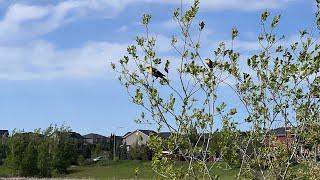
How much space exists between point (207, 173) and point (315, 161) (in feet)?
4.36

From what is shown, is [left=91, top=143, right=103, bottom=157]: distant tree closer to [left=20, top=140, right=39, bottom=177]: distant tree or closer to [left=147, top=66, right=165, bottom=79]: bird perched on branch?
[left=20, top=140, right=39, bottom=177]: distant tree

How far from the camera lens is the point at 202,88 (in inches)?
195

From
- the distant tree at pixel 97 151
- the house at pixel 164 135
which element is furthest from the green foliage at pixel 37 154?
the house at pixel 164 135

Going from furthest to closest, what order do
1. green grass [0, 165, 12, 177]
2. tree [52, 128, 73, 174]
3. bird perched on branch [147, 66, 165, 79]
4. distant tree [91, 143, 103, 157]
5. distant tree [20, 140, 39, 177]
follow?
distant tree [91, 143, 103, 157], tree [52, 128, 73, 174], green grass [0, 165, 12, 177], distant tree [20, 140, 39, 177], bird perched on branch [147, 66, 165, 79]

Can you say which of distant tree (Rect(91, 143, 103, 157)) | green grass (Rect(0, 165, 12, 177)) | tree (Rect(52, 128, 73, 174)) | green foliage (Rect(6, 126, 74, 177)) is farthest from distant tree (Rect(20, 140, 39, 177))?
distant tree (Rect(91, 143, 103, 157))

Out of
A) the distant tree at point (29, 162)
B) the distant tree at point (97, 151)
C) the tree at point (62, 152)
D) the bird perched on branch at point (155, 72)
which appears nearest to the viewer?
the bird perched on branch at point (155, 72)

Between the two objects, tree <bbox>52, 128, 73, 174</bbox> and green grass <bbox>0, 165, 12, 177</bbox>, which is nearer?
green grass <bbox>0, 165, 12, 177</bbox>

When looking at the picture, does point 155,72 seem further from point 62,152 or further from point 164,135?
point 62,152

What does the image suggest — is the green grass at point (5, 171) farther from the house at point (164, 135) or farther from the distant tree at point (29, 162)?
the house at point (164, 135)

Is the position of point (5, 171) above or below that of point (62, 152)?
below

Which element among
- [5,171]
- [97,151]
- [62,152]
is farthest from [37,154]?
[97,151]

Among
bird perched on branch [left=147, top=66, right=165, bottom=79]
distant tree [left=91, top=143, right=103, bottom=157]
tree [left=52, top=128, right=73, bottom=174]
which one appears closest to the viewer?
bird perched on branch [left=147, top=66, right=165, bottom=79]

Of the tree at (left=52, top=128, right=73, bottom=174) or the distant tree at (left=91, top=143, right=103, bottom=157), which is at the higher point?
the distant tree at (left=91, top=143, right=103, bottom=157)

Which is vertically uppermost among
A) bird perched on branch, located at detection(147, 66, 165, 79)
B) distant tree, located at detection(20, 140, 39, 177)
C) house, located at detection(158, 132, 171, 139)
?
distant tree, located at detection(20, 140, 39, 177)
